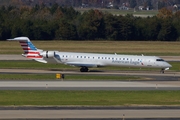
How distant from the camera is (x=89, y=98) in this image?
44500 mm

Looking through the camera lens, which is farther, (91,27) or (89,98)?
(91,27)

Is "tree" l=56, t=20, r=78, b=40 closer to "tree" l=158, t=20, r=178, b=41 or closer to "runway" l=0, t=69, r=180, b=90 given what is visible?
"tree" l=158, t=20, r=178, b=41

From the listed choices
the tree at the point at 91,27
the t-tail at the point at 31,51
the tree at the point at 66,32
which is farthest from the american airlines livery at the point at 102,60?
the tree at the point at 91,27

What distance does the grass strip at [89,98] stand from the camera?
4197 cm

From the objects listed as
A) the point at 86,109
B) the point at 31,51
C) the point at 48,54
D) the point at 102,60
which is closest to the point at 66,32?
the point at 31,51

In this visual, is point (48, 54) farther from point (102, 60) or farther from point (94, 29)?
point (94, 29)

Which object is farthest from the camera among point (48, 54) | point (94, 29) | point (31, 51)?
point (94, 29)

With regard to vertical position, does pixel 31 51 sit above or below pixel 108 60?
above

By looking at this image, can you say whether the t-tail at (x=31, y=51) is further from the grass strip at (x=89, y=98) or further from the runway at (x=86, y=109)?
the grass strip at (x=89, y=98)

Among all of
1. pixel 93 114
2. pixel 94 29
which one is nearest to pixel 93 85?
pixel 93 114

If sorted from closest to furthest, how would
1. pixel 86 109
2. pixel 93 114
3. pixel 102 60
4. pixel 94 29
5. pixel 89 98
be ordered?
pixel 93 114
pixel 86 109
pixel 89 98
pixel 102 60
pixel 94 29

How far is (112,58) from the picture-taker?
223 feet

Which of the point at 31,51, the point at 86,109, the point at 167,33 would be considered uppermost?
the point at 31,51

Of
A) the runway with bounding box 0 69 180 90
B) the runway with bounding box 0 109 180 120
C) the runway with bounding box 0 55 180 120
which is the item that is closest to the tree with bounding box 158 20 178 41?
the runway with bounding box 0 69 180 90
